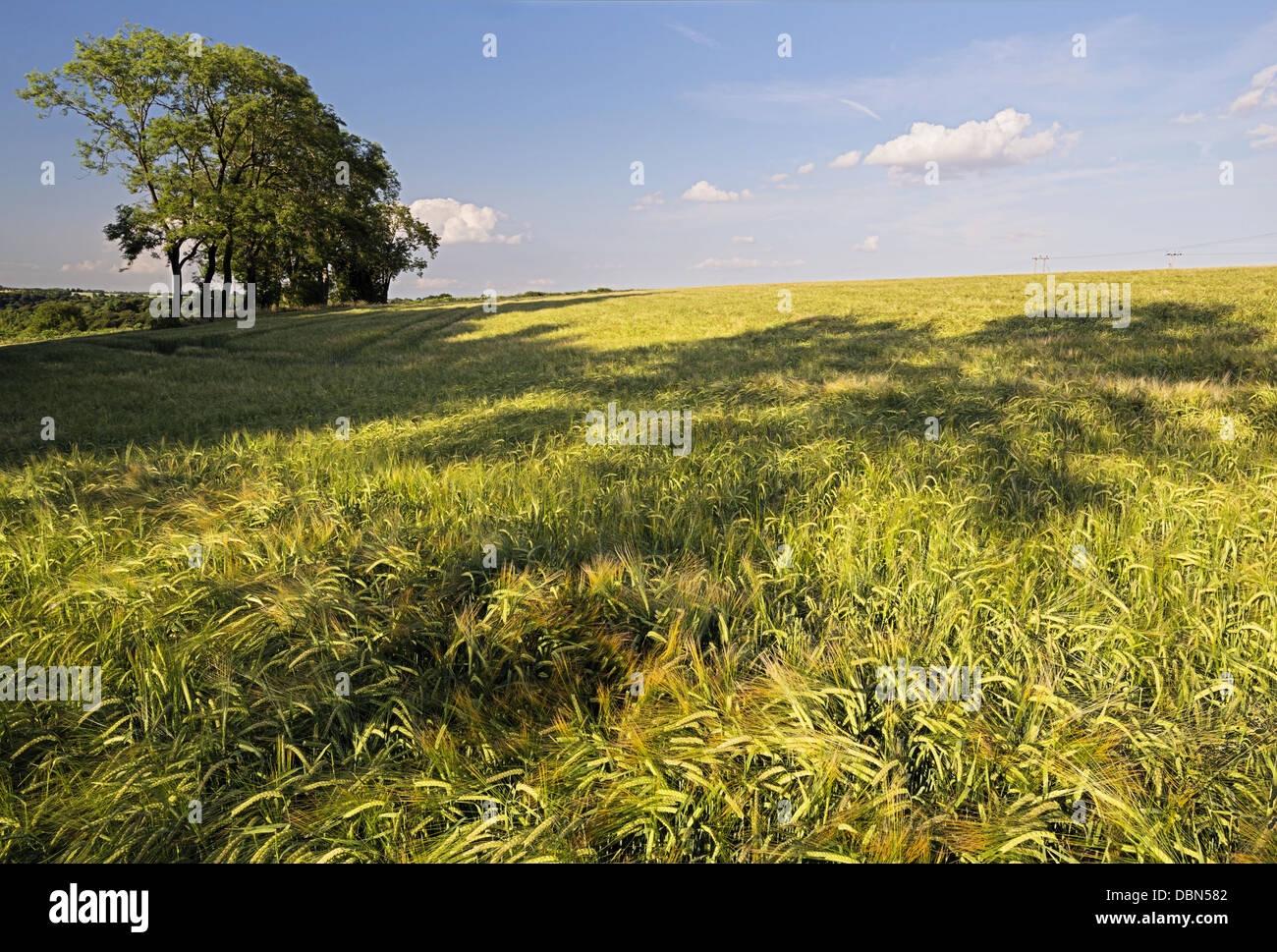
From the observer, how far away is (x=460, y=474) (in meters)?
5.03

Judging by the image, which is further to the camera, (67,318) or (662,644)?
(67,318)

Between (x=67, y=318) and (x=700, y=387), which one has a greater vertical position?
(x=67, y=318)

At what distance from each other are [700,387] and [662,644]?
6.97 m

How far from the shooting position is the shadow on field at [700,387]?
6.03 meters

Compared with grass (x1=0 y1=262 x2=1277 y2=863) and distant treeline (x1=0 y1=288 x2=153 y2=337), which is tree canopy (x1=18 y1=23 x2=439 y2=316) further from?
grass (x1=0 y1=262 x2=1277 y2=863)

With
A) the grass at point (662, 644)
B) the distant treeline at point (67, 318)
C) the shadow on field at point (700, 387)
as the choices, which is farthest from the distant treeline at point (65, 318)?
the grass at point (662, 644)

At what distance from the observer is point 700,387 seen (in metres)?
9.39

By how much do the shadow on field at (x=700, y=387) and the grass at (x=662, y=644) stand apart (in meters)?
0.17

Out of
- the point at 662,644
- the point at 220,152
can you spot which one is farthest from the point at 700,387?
the point at 220,152

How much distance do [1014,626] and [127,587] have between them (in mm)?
4512

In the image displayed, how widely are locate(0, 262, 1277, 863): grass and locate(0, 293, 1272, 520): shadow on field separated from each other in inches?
6.8

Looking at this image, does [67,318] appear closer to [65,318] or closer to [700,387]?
[65,318]
